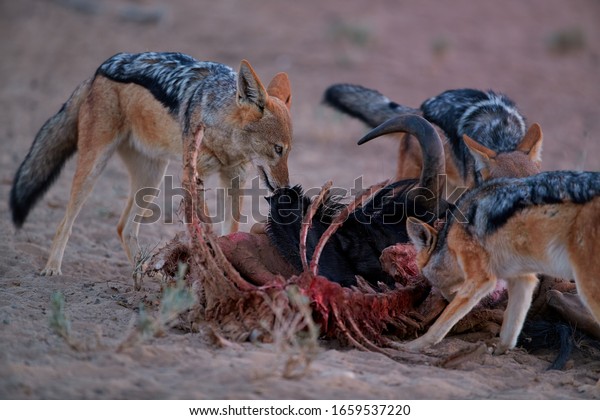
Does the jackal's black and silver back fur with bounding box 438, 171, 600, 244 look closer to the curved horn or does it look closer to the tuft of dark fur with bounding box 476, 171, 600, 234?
the tuft of dark fur with bounding box 476, 171, 600, 234

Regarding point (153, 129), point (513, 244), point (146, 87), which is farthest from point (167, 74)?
point (513, 244)

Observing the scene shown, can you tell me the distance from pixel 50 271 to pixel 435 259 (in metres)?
3.31

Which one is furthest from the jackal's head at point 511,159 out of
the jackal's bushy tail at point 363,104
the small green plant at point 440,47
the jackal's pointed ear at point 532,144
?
the small green plant at point 440,47

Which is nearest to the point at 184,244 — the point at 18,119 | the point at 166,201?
the point at 166,201

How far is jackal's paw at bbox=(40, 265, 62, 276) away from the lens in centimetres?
657

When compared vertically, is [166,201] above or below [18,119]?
below

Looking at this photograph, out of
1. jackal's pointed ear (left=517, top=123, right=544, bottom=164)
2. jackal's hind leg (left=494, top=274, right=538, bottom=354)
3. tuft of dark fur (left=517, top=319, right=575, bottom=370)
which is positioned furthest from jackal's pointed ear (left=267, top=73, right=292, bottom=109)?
tuft of dark fur (left=517, top=319, right=575, bottom=370)

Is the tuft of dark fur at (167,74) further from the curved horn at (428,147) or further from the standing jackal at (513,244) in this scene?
the standing jackal at (513,244)

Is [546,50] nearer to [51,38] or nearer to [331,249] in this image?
[51,38]

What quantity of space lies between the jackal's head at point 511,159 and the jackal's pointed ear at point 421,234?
1268 mm

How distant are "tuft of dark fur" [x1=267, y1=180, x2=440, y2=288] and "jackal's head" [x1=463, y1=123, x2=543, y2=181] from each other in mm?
1090

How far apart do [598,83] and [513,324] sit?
12833 millimetres

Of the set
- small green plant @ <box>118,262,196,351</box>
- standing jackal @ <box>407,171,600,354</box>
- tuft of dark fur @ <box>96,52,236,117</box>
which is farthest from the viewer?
tuft of dark fur @ <box>96,52,236,117</box>

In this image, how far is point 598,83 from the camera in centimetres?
1659
